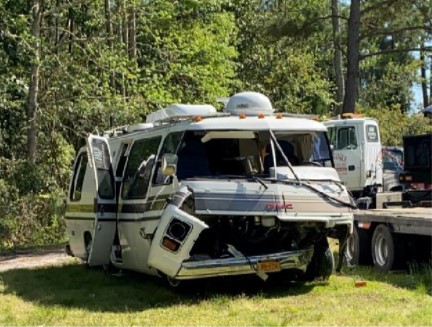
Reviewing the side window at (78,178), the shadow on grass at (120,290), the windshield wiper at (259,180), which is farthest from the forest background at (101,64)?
the windshield wiper at (259,180)

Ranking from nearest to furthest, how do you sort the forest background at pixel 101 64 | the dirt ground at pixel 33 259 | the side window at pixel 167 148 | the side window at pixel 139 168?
the side window at pixel 167 148, the side window at pixel 139 168, the dirt ground at pixel 33 259, the forest background at pixel 101 64

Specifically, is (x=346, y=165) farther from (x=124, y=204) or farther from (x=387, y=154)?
(x=124, y=204)

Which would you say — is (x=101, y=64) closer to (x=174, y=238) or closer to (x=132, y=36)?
(x=132, y=36)

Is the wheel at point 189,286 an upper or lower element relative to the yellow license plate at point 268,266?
lower

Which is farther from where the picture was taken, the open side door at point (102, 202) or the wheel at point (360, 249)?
the wheel at point (360, 249)

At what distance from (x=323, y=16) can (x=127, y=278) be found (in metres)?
15.0

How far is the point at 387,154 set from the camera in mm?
23000

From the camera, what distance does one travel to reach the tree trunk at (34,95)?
60.0ft

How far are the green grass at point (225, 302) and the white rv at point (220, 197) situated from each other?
362 millimetres

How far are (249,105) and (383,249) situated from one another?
332 cm

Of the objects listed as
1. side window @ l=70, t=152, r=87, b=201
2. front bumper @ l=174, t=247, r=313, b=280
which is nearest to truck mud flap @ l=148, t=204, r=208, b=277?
front bumper @ l=174, t=247, r=313, b=280

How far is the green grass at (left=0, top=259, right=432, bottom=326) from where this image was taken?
24.7 feet

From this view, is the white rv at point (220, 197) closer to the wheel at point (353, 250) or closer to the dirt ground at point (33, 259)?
the wheel at point (353, 250)

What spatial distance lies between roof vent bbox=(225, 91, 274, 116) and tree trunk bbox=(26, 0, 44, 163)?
931 centimetres
